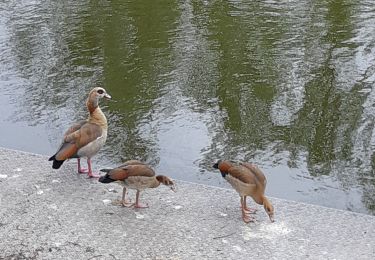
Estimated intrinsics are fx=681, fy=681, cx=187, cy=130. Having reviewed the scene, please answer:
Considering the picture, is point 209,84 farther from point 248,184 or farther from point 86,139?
point 248,184

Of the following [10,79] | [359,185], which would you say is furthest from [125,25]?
[359,185]

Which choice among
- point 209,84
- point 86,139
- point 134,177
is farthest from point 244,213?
point 209,84

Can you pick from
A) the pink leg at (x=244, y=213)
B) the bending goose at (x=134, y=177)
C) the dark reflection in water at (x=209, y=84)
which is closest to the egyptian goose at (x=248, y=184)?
the pink leg at (x=244, y=213)

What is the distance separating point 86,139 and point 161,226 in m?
0.87

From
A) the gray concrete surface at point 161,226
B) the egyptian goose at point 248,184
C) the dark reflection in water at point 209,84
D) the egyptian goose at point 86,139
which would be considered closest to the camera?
the gray concrete surface at point 161,226

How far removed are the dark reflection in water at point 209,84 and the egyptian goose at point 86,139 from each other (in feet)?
2.65

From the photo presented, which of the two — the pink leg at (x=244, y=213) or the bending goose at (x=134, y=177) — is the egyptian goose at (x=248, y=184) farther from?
the bending goose at (x=134, y=177)

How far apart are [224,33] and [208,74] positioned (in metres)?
1.22

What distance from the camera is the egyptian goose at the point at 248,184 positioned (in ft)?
13.5

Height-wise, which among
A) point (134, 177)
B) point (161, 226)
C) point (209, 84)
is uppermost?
point (134, 177)

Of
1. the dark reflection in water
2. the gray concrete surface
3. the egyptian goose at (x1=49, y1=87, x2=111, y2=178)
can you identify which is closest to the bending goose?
the gray concrete surface

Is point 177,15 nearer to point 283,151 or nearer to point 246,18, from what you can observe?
point 246,18

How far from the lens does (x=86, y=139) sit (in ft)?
15.0

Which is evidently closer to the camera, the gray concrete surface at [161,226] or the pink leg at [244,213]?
the gray concrete surface at [161,226]
